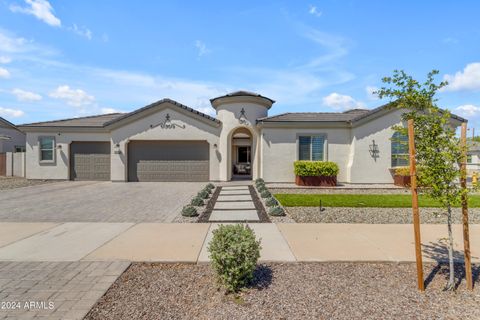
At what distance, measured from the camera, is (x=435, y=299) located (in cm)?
323

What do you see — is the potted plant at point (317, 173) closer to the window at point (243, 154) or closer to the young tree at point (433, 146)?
the young tree at point (433, 146)

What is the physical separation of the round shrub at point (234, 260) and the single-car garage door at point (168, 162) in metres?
13.4

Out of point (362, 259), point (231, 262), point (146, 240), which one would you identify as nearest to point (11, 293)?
point (146, 240)

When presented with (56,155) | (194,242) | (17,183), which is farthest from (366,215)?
(17,183)

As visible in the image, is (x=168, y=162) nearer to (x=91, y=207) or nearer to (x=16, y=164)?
(x=91, y=207)

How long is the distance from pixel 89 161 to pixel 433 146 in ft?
62.6

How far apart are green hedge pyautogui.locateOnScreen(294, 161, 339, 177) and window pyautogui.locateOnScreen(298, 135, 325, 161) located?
3.36ft

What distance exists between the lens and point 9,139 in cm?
2391

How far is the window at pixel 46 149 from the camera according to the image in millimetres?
17172

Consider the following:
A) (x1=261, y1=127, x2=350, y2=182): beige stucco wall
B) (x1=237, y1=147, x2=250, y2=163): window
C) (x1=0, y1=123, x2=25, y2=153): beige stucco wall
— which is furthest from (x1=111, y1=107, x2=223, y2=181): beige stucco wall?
(x1=0, y1=123, x2=25, y2=153): beige stucco wall

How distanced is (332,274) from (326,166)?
11.7m

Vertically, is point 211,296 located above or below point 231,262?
below

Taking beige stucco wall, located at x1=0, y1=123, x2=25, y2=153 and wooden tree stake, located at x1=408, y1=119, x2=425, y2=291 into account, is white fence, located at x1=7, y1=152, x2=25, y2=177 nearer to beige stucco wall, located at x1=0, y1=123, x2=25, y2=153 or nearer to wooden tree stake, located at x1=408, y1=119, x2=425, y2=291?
beige stucco wall, located at x1=0, y1=123, x2=25, y2=153

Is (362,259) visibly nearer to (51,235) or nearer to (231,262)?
(231,262)
